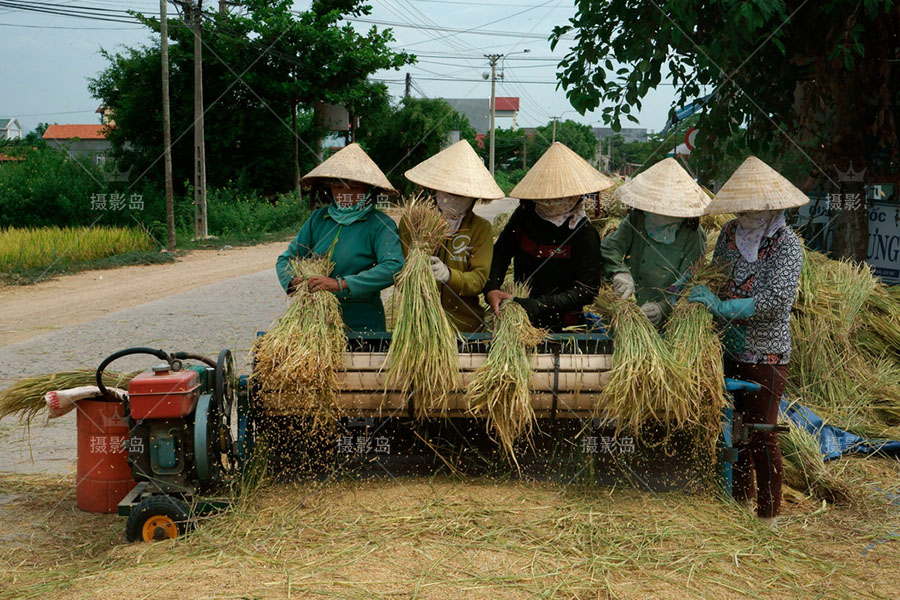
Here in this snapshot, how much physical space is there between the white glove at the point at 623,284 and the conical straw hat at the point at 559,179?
0.43 meters

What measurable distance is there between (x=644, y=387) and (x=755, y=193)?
1.05 meters

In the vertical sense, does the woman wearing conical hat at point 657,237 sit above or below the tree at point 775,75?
below

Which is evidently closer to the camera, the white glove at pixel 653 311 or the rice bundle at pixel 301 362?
the rice bundle at pixel 301 362

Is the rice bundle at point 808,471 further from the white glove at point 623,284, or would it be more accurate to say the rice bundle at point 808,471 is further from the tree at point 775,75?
the tree at point 775,75

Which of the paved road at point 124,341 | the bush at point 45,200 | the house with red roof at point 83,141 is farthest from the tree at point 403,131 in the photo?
the paved road at point 124,341

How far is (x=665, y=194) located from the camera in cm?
399

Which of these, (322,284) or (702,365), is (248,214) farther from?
(702,365)

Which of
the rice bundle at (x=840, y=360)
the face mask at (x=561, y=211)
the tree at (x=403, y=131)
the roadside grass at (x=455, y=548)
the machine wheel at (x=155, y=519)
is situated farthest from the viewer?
the tree at (x=403, y=131)

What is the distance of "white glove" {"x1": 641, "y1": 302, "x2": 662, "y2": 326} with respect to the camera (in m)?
3.89

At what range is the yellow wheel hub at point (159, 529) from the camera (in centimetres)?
329

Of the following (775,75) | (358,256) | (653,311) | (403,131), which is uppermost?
(403,131)

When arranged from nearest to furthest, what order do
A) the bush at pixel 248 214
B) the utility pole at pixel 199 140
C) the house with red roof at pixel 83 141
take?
the utility pole at pixel 199 140 → the bush at pixel 248 214 → the house with red roof at pixel 83 141

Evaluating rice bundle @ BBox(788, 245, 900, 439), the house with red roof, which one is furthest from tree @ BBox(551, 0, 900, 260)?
the house with red roof

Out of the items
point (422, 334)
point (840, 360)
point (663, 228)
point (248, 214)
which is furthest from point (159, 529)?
point (248, 214)
